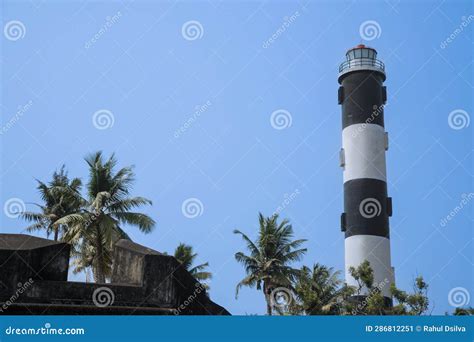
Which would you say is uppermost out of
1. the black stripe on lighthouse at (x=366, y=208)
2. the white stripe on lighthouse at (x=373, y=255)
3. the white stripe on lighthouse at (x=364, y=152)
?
the white stripe on lighthouse at (x=364, y=152)

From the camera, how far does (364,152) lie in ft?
114

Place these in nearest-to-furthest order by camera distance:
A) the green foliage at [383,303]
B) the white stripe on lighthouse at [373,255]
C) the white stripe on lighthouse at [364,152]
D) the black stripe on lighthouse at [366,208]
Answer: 1. the green foliage at [383,303]
2. the white stripe on lighthouse at [373,255]
3. the black stripe on lighthouse at [366,208]
4. the white stripe on lighthouse at [364,152]

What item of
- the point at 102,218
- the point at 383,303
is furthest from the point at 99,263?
the point at 383,303

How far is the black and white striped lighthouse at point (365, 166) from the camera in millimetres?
33344

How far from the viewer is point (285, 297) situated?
3556cm

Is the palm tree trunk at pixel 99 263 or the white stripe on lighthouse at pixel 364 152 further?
the white stripe on lighthouse at pixel 364 152

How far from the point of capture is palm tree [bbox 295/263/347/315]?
28.4 meters

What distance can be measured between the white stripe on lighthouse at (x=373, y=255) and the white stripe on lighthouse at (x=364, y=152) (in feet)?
10.6

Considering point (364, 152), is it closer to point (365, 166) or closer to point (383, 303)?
A: point (365, 166)

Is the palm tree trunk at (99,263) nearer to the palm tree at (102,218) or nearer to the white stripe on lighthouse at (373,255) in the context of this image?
the palm tree at (102,218)

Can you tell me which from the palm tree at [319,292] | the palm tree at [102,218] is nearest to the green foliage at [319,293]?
the palm tree at [319,292]

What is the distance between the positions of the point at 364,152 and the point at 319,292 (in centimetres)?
752

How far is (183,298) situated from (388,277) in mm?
21530

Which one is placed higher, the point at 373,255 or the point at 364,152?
the point at 364,152
